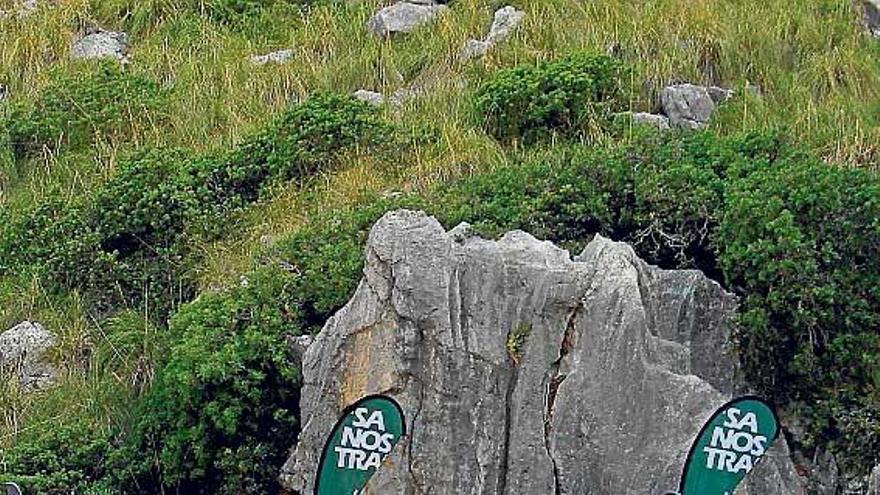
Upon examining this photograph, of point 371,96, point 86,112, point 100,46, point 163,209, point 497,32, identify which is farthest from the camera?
point 100,46

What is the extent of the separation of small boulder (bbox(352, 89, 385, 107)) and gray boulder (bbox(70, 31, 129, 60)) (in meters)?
2.19

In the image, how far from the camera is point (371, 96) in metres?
9.50

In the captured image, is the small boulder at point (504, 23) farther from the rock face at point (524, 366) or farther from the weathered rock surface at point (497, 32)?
the rock face at point (524, 366)

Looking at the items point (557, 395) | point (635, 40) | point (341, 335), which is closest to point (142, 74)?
point (635, 40)

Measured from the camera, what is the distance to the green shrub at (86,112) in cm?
958

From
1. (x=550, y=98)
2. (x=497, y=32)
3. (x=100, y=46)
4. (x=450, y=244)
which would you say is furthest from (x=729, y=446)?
(x=100, y=46)

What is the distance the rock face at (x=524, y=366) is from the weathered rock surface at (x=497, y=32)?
3.77 m

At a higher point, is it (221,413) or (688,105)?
(688,105)

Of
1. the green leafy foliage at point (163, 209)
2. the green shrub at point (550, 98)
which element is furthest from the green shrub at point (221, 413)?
the green shrub at point (550, 98)

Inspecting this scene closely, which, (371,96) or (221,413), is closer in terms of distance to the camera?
(221,413)

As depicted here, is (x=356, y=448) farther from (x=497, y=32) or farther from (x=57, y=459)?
(x=497, y=32)

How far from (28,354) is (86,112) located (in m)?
2.60

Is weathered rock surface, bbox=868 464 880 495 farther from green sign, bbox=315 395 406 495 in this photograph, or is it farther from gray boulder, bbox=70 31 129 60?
gray boulder, bbox=70 31 129 60

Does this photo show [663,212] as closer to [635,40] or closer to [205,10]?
[635,40]
